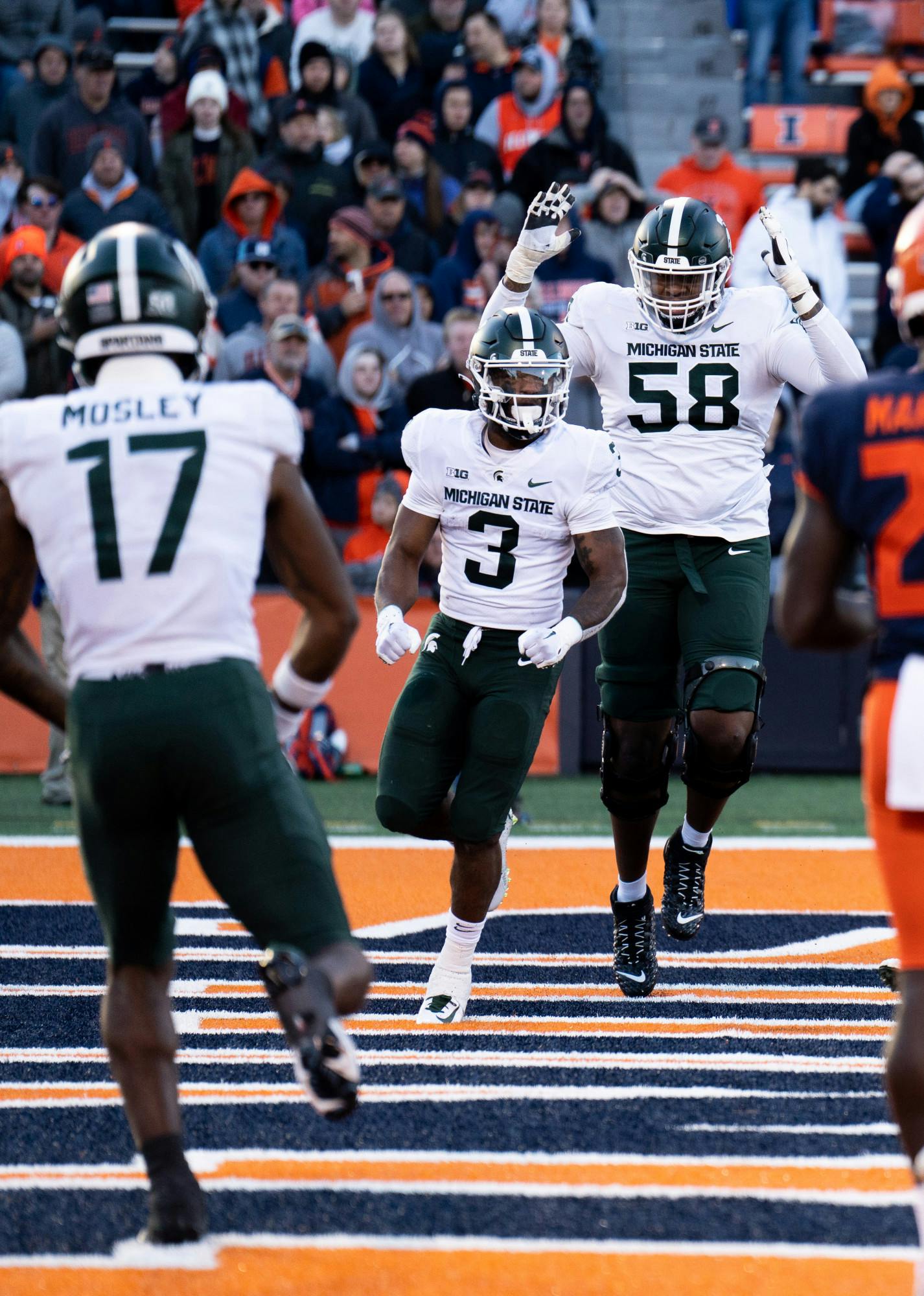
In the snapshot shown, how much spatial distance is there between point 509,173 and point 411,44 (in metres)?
1.23

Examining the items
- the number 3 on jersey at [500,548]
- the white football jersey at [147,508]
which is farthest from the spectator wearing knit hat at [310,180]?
the white football jersey at [147,508]

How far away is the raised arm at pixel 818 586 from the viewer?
2918 mm

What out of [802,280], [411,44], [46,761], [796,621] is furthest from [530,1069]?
[411,44]

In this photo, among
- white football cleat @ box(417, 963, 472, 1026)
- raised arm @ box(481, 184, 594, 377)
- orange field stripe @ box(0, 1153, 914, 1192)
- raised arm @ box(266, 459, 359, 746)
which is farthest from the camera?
raised arm @ box(481, 184, 594, 377)

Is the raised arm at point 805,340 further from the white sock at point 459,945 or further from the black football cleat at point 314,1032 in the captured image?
the black football cleat at point 314,1032

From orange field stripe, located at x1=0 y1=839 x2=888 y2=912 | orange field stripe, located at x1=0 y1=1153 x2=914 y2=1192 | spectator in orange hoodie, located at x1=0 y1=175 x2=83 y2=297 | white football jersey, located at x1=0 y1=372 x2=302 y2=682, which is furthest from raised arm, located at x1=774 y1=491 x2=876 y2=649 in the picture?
spectator in orange hoodie, located at x1=0 y1=175 x2=83 y2=297

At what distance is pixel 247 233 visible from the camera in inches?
436

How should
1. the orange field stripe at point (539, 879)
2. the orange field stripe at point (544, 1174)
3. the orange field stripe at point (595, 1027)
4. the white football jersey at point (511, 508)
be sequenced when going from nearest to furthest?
the orange field stripe at point (544, 1174) → the orange field stripe at point (595, 1027) → the white football jersey at point (511, 508) → the orange field stripe at point (539, 879)

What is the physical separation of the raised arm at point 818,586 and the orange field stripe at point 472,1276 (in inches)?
39.3

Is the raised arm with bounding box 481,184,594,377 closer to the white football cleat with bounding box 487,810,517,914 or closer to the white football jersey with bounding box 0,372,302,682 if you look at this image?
the white football cleat with bounding box 487,810,517,914

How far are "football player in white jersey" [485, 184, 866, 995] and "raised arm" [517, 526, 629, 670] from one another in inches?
16.4

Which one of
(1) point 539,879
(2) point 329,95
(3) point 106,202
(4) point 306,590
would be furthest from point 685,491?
(2) point 329,95

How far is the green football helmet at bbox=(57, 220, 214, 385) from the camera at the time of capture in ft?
10.3

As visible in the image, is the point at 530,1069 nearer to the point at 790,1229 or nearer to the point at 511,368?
the point at 790,1229
